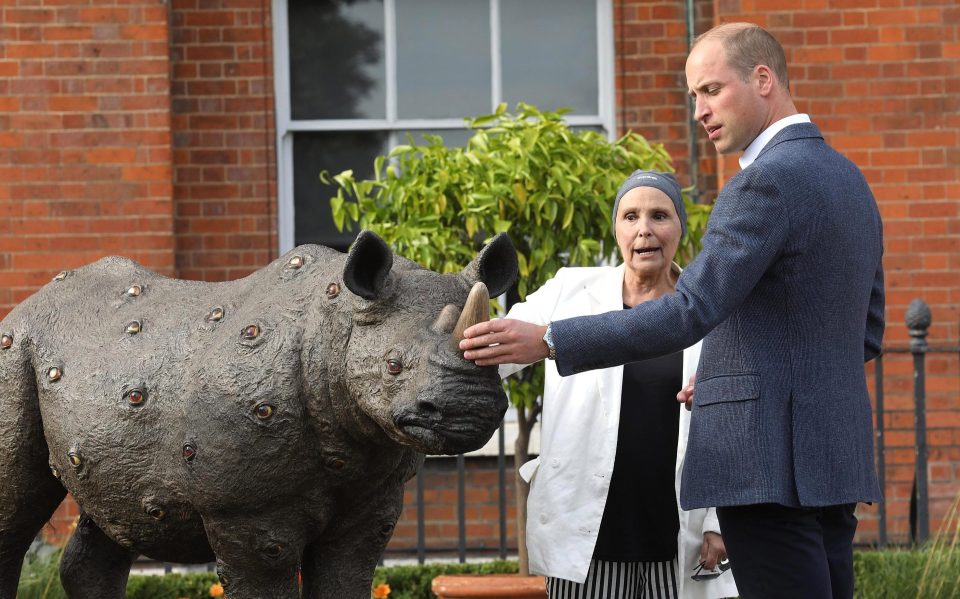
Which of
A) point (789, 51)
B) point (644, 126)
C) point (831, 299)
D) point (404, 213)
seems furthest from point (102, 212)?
point (831, 299)

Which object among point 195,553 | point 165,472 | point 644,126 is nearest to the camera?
point 165,472

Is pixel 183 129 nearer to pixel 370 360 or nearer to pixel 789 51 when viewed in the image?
pixel 789 51

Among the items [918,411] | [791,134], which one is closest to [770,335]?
[791,134]

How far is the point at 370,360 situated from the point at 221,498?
53cm

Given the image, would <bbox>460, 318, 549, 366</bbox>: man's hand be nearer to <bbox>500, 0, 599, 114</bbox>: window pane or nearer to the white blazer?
the white blazer

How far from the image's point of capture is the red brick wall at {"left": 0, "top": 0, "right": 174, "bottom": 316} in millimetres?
7395

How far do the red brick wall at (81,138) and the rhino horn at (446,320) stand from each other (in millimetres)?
4753

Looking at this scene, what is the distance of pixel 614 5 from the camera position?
26.0 feet

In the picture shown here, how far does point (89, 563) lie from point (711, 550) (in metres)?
1.81

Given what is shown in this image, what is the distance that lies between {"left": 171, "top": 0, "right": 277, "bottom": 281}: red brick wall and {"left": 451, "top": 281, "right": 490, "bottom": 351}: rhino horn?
201 inches

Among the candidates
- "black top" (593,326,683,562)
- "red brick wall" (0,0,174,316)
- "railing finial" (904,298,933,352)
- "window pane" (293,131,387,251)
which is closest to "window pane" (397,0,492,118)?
"window pane" (293,131,387,251)

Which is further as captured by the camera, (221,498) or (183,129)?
(183,129)

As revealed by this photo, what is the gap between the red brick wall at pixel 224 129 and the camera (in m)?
7.79

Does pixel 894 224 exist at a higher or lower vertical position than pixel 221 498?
higher
